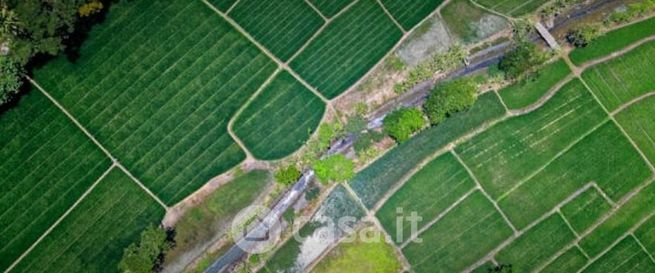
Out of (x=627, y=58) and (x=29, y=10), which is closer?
(x=29, y=10)

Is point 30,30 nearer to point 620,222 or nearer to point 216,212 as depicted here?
point 216,212

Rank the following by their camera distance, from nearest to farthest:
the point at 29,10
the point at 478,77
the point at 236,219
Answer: the point at 29,10, the point at 236,219, the point at 478,77

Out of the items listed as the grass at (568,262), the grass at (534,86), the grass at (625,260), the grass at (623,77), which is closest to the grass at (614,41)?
the grass at (623,77)

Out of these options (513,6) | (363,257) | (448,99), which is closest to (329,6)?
(448,99)

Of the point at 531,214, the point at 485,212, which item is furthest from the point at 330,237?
the point at 531,214

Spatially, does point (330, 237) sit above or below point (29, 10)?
below

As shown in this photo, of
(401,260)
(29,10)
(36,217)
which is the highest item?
(29,10)

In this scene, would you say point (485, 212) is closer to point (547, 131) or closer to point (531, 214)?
point (531, 214)
